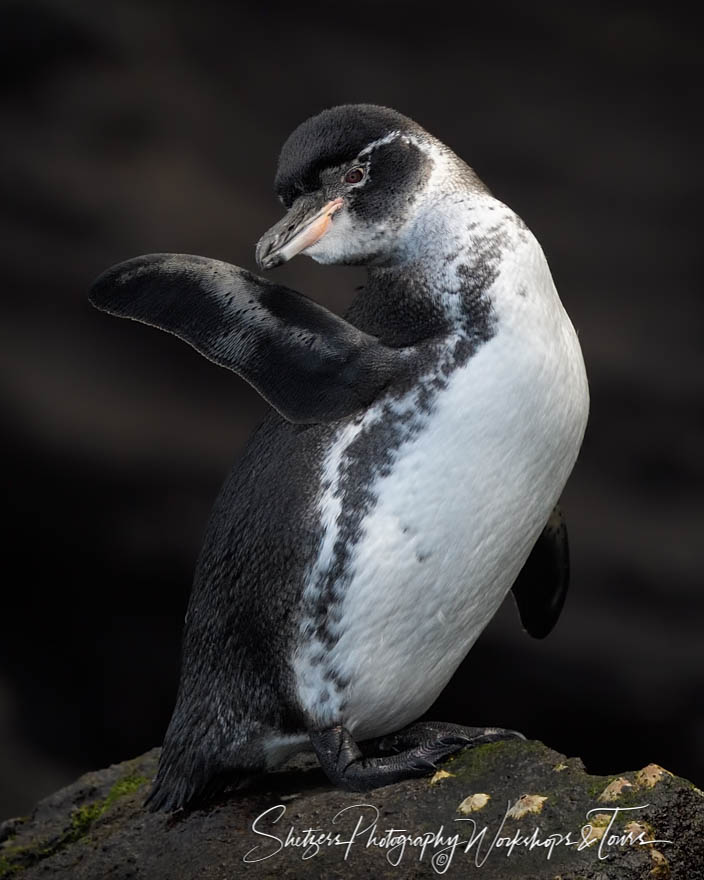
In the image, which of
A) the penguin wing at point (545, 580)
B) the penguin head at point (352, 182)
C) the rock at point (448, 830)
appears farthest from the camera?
the penguin wing at point (545, 580)

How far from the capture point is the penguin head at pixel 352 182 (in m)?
1.51

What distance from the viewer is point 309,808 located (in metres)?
1.54

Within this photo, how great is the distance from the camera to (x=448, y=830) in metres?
1.45

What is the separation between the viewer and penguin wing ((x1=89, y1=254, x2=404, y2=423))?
1502 millimetres

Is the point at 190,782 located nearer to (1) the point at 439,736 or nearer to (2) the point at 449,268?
(1) the point at 439,736

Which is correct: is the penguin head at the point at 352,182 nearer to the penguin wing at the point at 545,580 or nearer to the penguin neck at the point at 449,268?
the penguin neck at the point at 449,268

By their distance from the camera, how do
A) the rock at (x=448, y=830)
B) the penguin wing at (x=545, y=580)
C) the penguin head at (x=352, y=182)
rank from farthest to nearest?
1. the penguin wing at (x=545, y=580)
2. the penguin head at (x=352, y=182)
3. the rock at (x=448, y=830)

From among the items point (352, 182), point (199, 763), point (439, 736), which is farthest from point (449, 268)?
point (199, 763)

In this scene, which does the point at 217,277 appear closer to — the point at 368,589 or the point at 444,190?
the point at 444,190

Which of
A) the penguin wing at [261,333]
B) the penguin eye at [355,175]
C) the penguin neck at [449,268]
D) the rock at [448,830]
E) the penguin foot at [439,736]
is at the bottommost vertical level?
the rock at [448,830]

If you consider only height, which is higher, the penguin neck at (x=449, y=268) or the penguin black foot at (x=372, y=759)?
the penguin neck at (x=449, y=268)

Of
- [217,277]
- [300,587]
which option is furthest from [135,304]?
[300,587]

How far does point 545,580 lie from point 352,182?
623 millimetres

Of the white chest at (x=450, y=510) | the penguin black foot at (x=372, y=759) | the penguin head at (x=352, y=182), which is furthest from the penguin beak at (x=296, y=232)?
the penguin black foot at (x=372, y=759)
